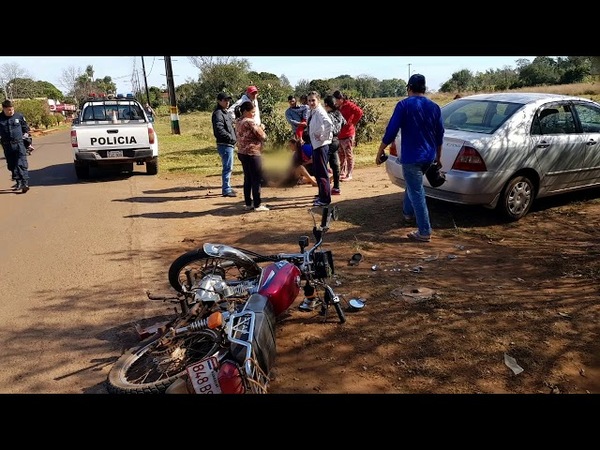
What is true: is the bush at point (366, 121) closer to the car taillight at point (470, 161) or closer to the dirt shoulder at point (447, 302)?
the dirt shoulder at point (447, 302)

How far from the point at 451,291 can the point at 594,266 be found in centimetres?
166

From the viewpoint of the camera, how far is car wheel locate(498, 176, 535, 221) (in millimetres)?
6253

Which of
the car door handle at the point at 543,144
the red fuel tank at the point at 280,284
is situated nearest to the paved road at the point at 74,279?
the red fuel tank at the point at 280,284

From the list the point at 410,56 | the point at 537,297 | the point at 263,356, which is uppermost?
the point at 410,56

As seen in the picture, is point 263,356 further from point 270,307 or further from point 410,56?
point 410,56

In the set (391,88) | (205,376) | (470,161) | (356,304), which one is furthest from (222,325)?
(391,88)

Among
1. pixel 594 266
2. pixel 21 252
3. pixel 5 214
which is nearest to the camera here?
pixel 594 266

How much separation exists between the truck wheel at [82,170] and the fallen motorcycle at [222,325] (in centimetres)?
764

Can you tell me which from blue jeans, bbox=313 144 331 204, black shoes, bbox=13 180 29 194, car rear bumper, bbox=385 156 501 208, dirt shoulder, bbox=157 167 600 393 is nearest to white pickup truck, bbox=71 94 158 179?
black shoes, bbox=13 180 29 194

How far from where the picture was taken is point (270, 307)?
337 cm

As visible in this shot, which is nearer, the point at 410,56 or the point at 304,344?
the point at 410,56

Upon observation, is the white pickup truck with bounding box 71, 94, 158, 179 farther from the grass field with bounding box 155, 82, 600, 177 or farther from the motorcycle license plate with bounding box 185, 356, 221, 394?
the motorcycle license plate with bounding box 185, 356, 221, 394

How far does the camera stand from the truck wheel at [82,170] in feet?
34.9
